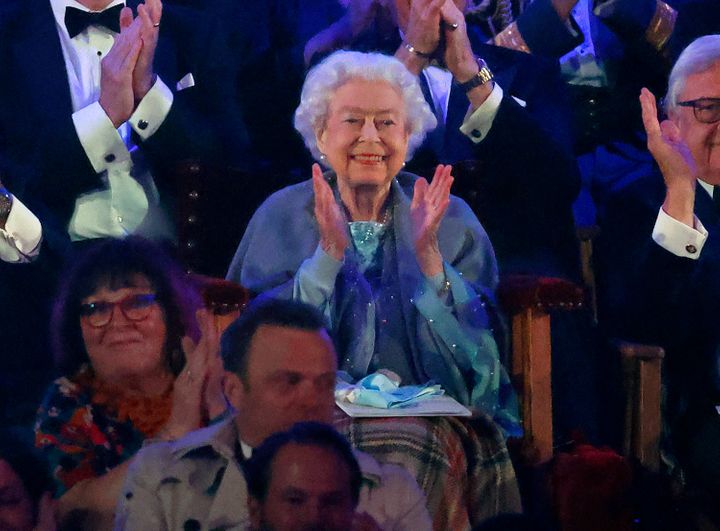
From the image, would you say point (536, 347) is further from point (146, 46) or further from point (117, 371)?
point (146, 46)

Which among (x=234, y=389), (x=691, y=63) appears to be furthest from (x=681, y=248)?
(x=234, y=389)

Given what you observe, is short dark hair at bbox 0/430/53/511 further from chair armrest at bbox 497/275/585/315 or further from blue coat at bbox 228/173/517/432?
chair armrest at bbox 497/275/585/315

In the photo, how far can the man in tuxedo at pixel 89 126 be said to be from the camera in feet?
9.66

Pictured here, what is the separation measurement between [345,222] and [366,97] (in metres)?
0.30

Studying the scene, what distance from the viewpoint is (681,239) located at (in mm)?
3061

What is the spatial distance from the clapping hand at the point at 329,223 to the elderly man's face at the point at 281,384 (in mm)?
237

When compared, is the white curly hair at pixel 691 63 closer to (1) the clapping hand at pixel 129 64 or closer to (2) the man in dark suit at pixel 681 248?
(2) the man in dark suit at pixel 681 248

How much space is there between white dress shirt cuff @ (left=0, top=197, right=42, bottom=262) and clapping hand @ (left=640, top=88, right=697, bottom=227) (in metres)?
1.50

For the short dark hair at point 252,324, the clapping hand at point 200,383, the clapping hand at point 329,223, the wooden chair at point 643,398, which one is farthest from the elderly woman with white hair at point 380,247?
the wooden chair at point 643,398

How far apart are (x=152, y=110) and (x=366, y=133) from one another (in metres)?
0.52

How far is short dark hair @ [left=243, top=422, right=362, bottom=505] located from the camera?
7.95ft

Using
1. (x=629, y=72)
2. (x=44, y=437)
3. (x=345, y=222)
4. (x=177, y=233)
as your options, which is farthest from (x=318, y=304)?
(x=629, y=72)

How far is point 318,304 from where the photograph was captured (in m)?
2.83

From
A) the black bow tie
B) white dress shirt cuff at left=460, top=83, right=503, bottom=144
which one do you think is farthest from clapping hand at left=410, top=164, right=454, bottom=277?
the black bow tie
